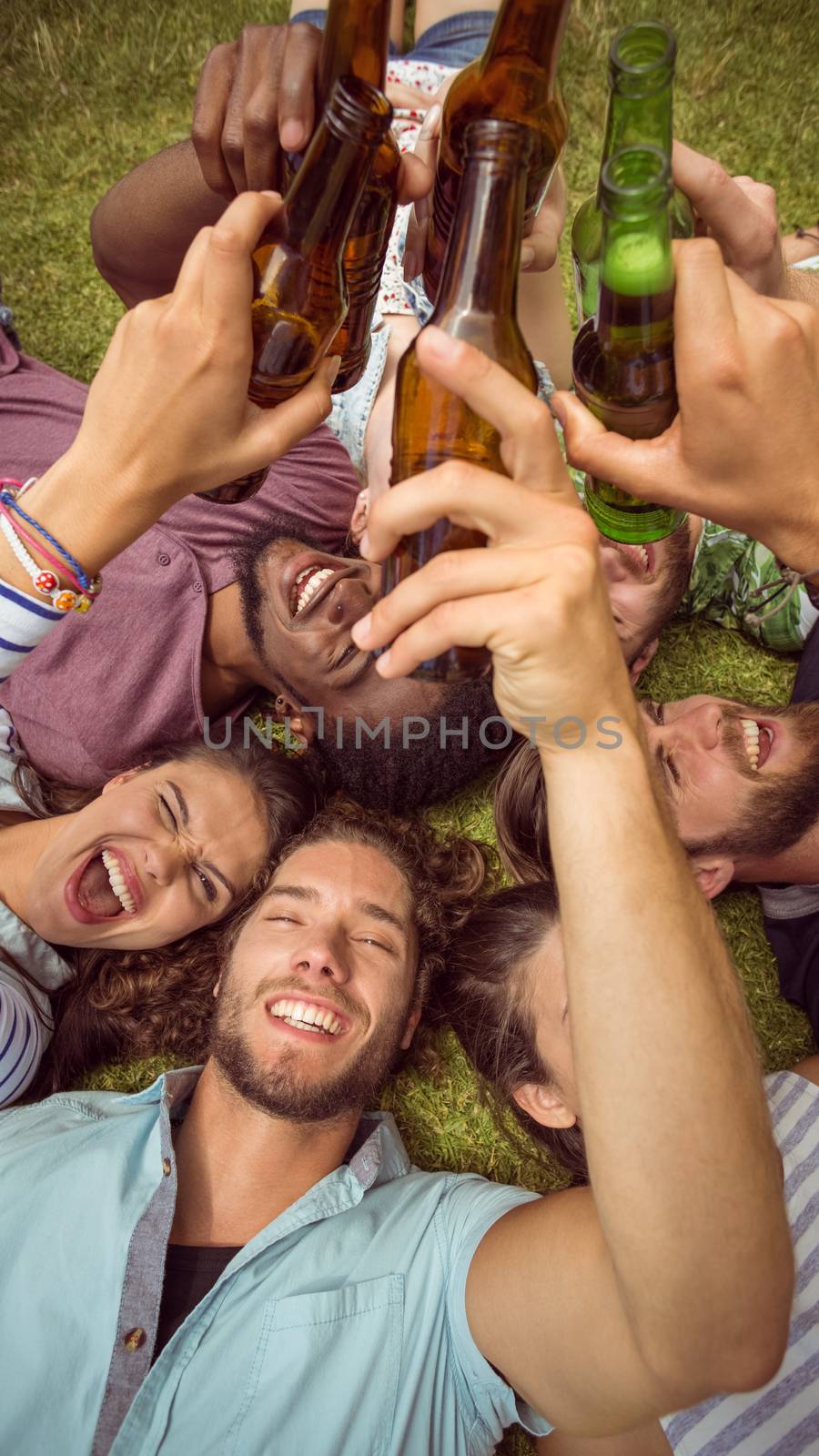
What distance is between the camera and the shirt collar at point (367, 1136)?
2217 millimetres

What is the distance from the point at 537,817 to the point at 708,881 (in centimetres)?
49

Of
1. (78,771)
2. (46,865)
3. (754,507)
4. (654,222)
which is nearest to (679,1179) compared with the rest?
(754,507)

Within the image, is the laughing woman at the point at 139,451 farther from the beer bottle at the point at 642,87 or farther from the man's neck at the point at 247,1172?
the man's neck at the point at 247,1172

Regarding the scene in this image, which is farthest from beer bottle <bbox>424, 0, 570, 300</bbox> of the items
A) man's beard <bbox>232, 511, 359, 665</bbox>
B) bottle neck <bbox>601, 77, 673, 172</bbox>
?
man's beard <bbox>232, 511, 359, 665</bbox>

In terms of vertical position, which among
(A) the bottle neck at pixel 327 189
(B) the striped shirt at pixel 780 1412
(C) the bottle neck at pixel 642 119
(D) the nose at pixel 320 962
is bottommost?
(B) the striped shirt at pixel 780 1412

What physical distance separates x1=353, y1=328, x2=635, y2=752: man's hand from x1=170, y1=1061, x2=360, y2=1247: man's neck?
5.23 feet

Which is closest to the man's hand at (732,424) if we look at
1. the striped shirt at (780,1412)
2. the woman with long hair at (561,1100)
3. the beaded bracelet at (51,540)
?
the beaded bracelet at (51,540)

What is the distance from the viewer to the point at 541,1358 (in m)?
1.57

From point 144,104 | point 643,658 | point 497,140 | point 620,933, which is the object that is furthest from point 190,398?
point 144,104

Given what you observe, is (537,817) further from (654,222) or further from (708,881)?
(654,222)

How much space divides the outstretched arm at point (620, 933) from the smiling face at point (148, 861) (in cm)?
156

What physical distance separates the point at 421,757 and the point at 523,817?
346mm

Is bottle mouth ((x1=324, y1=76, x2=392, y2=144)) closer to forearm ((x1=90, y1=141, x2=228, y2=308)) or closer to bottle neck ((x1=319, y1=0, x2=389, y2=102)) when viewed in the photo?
bottle neck ((x1=319, y1=0, x2=389, y2=102))

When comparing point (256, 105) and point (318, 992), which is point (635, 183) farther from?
point (318, 992)
